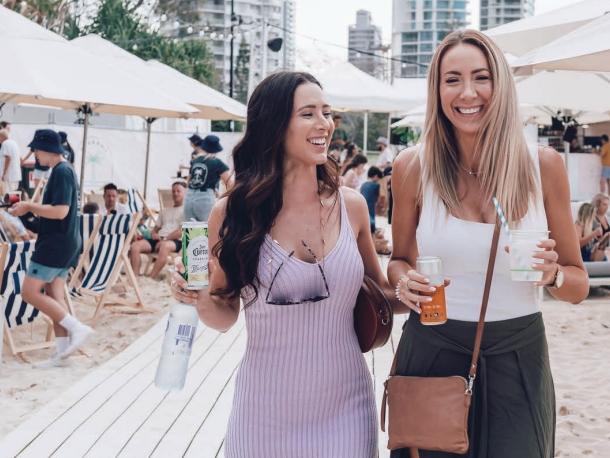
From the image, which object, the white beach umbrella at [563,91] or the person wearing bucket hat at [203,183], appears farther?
the person wearing bucket hat at [203,183]

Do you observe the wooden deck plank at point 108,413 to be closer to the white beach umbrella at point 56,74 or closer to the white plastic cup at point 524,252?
the white beach umbrella at point 56,74

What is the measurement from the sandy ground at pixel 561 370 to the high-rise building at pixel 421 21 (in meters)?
145

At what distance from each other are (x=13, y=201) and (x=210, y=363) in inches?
101

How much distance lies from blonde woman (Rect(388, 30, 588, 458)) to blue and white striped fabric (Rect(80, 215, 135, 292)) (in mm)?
6177

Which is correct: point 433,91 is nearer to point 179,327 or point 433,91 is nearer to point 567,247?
point 567,247

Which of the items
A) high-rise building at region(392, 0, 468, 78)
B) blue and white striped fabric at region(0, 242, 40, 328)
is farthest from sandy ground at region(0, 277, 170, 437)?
high-rise building at region(392, 0, 468, 78)

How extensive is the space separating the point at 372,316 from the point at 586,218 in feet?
26.2

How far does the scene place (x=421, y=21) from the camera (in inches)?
6398

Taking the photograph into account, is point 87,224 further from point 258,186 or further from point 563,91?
point 258,186

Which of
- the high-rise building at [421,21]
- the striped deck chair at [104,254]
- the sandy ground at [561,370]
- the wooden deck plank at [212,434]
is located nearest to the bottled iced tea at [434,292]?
the wooden deck plank at [212,434]

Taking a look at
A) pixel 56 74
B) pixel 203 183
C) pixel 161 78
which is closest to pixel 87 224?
pixel 56 74

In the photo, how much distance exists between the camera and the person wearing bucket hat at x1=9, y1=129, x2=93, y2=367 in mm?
6543

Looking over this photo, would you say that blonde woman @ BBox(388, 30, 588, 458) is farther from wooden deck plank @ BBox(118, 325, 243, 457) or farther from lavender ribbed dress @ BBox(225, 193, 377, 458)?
wooden deck plank @ BBox(118, 325, 243, 457)

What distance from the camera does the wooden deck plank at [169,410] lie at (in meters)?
4.32
